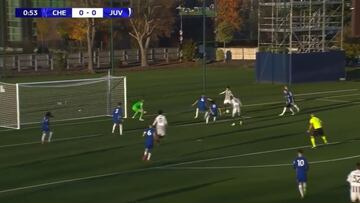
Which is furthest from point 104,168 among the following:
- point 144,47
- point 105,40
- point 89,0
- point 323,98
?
point 105,40

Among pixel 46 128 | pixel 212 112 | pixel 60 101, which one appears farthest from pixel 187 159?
pixel 60 101

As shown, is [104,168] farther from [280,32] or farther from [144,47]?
[144,47]

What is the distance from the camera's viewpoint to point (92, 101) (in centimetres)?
4891

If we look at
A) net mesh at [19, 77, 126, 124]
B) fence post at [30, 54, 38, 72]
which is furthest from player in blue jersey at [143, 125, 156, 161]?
fence post at [30, 54, 38, 72]

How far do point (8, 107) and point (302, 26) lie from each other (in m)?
34.9

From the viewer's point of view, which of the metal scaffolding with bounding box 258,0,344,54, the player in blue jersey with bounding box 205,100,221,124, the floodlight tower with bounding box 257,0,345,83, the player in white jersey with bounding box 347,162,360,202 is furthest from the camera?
the metal scaffolding with bounding box 258,0,344,54

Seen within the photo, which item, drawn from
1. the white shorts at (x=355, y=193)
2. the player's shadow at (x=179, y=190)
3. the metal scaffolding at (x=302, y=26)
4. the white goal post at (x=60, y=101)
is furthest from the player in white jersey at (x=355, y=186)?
the metal scaffolding at (x=302, y=26)

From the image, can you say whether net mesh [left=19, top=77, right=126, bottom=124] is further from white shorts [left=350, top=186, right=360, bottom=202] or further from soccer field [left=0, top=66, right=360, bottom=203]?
white shorts [left=350, top=186, right=360, bottom=202]

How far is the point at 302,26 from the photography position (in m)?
68.7

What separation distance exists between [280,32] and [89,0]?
2401cm

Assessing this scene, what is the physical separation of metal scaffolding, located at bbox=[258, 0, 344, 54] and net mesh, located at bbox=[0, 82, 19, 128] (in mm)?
29187

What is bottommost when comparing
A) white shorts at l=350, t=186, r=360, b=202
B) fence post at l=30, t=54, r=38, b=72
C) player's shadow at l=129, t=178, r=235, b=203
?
player's shadow at l=129, t=178, r=235, b=203

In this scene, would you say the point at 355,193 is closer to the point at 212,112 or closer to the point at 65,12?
the point at 212,112

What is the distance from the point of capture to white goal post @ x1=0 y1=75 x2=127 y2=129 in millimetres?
42312
